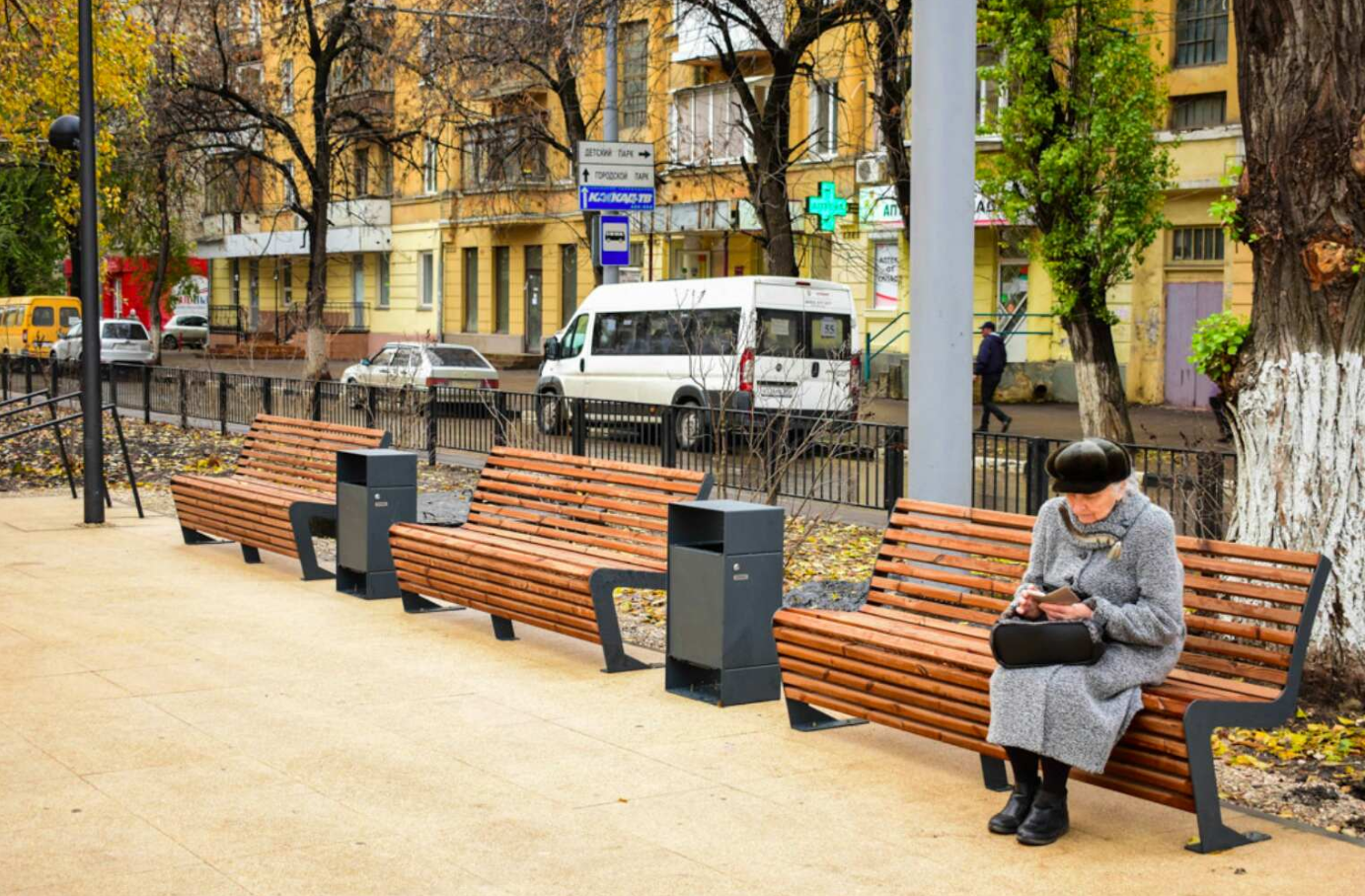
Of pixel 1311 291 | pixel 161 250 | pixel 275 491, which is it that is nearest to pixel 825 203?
pixel 275 491

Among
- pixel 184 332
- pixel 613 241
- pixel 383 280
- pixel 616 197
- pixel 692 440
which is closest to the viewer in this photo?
pixel 692 440

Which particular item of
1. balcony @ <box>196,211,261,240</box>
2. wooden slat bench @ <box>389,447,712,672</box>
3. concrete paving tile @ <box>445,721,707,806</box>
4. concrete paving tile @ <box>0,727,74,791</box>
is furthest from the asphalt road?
balcony @ <box>196,211,261,240</box>

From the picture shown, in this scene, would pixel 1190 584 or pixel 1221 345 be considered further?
pixel 1221 345

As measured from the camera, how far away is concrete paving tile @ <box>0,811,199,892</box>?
5129mm

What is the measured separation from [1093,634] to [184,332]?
62.3 metres

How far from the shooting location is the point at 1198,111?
1188 inches

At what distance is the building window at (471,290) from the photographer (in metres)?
52.1

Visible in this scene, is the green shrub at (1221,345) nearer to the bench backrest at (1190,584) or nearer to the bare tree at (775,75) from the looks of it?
the bench backrest at (1190,584)

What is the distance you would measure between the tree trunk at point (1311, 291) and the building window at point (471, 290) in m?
45.1

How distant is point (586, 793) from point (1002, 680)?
1503 mm

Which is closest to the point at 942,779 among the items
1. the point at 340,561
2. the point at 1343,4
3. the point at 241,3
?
the point at 1343,4

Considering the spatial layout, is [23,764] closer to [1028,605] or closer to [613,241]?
[1028,605]

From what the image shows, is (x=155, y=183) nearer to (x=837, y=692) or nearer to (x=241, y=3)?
(x=241, y=3)

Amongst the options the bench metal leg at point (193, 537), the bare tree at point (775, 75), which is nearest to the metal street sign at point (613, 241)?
the bare tree at point (775, 75)
